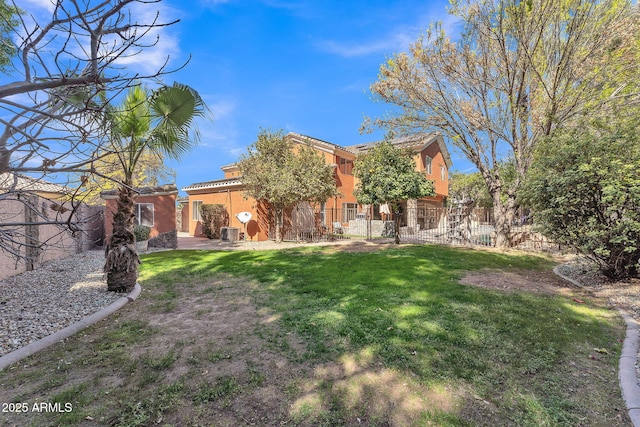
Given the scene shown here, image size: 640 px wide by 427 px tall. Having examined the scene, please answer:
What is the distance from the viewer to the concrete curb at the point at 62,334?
350cm

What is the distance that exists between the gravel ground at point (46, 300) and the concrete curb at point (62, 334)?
0.15 meters

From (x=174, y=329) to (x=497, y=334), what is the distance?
467cm

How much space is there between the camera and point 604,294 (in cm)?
638

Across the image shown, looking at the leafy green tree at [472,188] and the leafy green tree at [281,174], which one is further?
the leafy green tree at [472,188]

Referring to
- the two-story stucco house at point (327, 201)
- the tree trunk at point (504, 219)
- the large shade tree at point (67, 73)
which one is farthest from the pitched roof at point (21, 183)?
the tree trunk at point (504, 219)

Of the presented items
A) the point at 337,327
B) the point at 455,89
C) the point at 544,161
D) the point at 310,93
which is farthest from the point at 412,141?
the point at 337,327

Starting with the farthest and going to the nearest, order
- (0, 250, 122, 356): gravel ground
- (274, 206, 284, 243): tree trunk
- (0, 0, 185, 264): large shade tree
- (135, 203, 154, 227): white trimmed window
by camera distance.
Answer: (274, 206, 284, 243): tree trunk
(135, 203, 154, 227): white trimmed window
(0, 250, 122, 356): gravel ground
(0, 0, 185, 264): large shade tree

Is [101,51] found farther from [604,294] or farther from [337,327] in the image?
[604,294]

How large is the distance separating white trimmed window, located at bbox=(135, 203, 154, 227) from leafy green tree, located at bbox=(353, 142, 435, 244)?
Answer: 11.5 meters

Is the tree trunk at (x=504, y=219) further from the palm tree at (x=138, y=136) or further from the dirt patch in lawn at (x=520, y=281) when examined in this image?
the palm tree at (x=138, y=136)

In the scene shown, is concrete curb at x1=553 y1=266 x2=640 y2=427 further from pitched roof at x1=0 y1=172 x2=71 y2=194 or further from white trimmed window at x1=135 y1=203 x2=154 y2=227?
white trimmed window at x1=135 y1=203 x2=154 y2=227

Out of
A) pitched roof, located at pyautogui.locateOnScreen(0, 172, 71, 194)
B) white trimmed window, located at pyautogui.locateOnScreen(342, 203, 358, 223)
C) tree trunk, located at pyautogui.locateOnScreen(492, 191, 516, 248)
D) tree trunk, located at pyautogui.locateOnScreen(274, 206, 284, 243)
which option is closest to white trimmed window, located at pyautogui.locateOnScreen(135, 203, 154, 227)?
tree trunk, located at pyautogui.locateOnScreen(274, 206, 284, 243)

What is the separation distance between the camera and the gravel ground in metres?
4.25

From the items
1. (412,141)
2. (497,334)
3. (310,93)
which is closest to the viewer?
(497,334)
